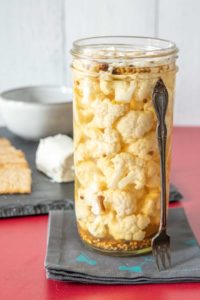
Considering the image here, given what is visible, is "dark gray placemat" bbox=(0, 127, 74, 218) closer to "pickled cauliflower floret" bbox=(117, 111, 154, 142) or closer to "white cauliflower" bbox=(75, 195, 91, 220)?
"white cauliflower" bbox=(75, 195, 91, 220)

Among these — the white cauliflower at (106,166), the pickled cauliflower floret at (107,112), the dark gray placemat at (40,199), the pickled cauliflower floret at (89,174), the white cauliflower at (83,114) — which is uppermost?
the pickled cauliflower floret at (107,112)

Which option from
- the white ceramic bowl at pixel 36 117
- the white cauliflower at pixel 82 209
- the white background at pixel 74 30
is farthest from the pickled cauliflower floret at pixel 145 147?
the white background at pixel 74 30

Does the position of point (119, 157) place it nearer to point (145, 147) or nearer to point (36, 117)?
point (145, 147)

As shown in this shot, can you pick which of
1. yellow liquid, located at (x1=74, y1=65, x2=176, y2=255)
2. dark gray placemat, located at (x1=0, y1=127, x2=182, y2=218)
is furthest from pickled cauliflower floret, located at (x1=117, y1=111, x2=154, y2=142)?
dark gray placemat, located at (x1=0, y1=127, x2=182, y2=218)

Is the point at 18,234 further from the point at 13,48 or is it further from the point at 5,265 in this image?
the point at 13,48

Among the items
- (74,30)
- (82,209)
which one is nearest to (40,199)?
(82,209)

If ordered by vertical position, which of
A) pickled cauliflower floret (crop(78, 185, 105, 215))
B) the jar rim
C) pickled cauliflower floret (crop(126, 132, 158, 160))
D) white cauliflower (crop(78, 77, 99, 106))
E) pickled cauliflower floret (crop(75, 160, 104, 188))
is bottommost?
pickled cauliflower floret (crop(78, 185, 105, 215))

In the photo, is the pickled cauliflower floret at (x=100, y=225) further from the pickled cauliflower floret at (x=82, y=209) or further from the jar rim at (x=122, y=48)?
the jar rim at (x=122, y=48)
